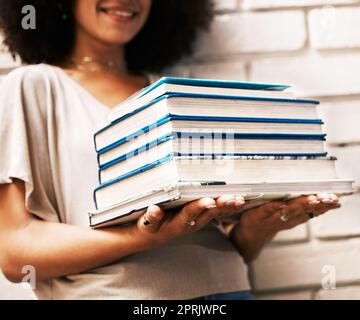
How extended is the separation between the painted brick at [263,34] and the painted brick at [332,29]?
0.02m

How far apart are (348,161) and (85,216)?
549 mm

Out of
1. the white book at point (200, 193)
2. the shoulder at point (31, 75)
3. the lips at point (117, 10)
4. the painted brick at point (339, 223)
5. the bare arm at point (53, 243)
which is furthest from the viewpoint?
the painted brick at point (339, 223)

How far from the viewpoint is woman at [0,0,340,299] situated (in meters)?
0.71

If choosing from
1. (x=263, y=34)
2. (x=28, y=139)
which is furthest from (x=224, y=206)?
(x=263, y=34)


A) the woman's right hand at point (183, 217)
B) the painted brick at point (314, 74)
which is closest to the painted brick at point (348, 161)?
the painted brick at point (314, 74)

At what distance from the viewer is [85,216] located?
2.60 feet

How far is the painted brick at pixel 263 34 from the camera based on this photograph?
3.50 feet

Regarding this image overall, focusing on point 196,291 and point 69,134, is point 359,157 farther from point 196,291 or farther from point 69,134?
point 69,134

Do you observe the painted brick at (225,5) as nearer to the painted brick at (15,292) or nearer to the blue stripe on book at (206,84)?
the blue stripe on book at (206,84)

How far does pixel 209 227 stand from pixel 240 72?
364 mm

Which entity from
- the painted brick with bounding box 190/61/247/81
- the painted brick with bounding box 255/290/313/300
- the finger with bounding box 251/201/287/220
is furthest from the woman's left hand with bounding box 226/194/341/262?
the painted brick with bounding box 190/61/247/81

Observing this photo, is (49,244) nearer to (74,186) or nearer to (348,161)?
(74,186)

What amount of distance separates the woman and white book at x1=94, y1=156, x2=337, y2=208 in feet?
0.12
